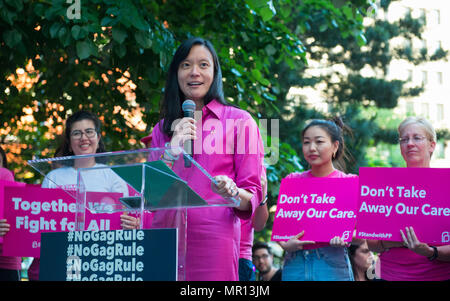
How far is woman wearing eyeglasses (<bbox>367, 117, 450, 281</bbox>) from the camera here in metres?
3.87

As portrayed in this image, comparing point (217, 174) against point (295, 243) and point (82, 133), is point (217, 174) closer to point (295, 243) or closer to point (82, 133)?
point (295, 243)

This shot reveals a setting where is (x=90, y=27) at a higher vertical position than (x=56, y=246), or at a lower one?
higher

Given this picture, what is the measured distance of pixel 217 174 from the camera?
3277mm

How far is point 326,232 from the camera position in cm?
426

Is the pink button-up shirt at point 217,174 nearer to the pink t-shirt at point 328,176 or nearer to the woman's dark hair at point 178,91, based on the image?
the woman's dark hair at point 178,91

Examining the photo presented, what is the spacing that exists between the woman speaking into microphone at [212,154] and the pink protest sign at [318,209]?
3.70 feet

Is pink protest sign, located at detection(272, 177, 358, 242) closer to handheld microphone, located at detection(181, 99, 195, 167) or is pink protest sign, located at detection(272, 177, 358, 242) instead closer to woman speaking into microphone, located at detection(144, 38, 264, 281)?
woman speaking into microphone, located at detection(144, 38, 264, 281)

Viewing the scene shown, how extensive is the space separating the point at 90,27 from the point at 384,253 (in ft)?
9.96

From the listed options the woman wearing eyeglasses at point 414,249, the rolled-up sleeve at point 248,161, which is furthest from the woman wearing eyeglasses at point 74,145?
the woman wearing eyeglasses at point 414,249

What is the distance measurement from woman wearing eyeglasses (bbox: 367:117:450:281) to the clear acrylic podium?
4.94 ft

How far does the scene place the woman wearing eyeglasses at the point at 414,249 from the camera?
387 cm

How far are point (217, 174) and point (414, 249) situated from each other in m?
1.38
